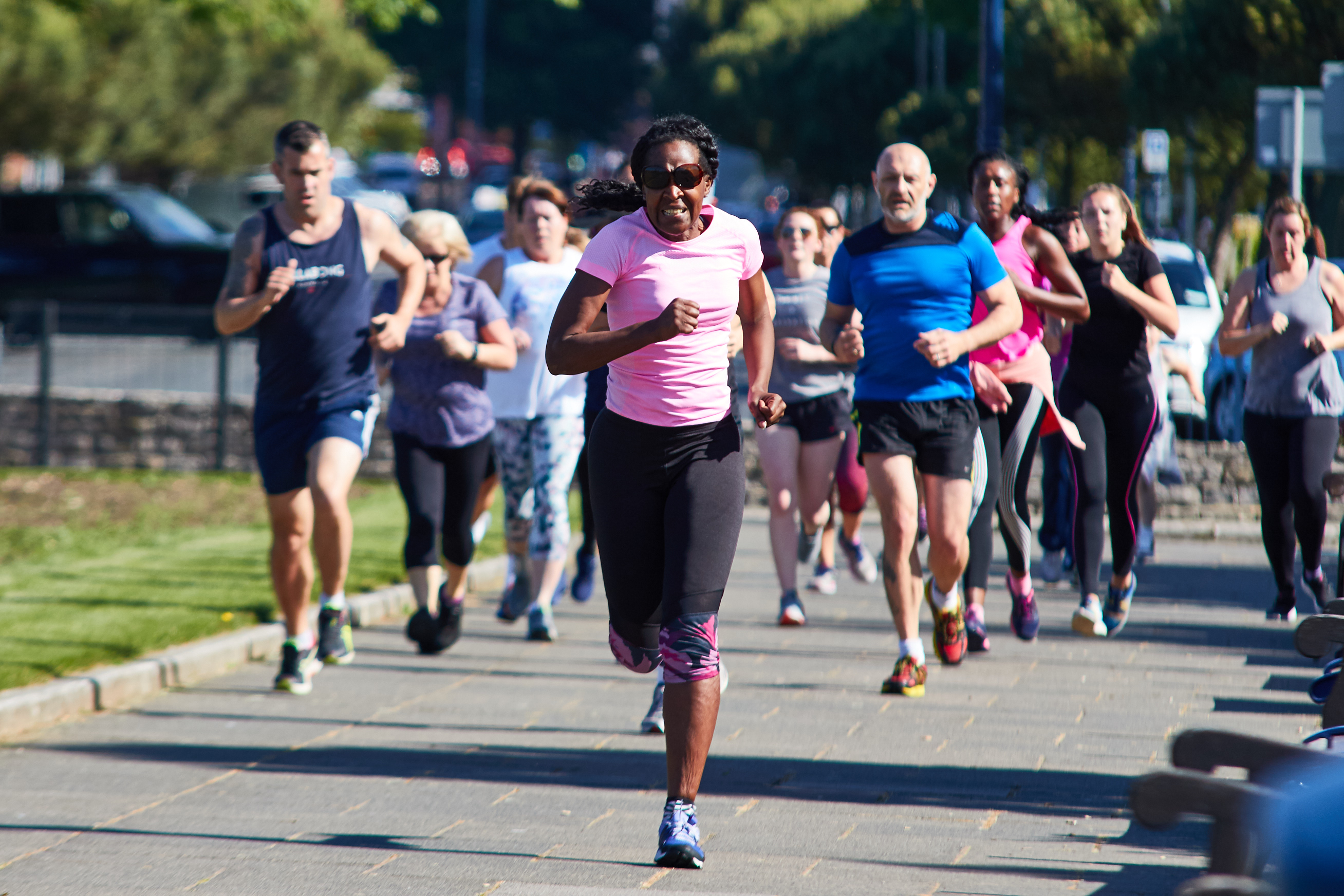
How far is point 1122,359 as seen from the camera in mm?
8328

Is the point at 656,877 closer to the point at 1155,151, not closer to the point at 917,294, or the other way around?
the point at 917,294

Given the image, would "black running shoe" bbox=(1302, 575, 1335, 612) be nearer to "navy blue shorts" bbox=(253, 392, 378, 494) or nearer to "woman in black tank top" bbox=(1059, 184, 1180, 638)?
"woman in black tank top" bbox=(1059, 184, 1180, 638)

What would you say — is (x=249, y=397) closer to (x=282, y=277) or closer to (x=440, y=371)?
(x=440, y=371)

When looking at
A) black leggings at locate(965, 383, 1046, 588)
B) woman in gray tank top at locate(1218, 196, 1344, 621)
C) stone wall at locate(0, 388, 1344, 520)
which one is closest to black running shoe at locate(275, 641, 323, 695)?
black leggings at locate(965, 383, 1046, 588)

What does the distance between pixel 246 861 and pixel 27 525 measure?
8.77 metres

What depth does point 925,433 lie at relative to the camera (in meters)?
7.11

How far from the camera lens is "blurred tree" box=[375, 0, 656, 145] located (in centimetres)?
7925

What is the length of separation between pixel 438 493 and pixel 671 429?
3340mm

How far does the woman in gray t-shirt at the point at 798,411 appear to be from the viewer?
916cm

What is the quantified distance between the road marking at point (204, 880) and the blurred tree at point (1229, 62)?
64.5ft

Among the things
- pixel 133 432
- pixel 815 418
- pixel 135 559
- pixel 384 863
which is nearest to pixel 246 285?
pixel 384 863

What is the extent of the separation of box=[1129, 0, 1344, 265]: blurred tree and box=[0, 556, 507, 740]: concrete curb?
16254 millimetres

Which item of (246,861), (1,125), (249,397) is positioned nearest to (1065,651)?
(246,861)

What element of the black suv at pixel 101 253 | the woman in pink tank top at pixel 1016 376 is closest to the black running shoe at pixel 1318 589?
the woman in pink tank top at pixel 1016 376
